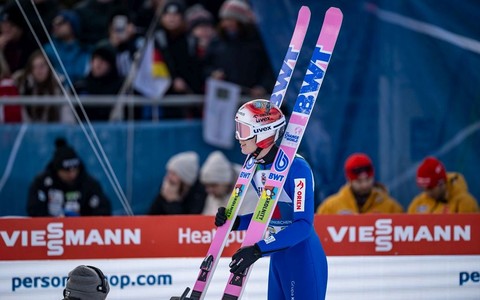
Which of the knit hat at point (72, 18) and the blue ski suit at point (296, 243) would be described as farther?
the knit hat at point (72, 18)

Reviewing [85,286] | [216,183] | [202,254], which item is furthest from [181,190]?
[85,286]

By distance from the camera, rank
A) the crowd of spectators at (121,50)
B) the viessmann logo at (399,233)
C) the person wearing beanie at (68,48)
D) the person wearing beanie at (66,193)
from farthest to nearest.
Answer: the person wearing beanie at (68,48) → the crowd of spectators at (121,50) → the person wearing beanie at (66,193) → the viessmann logo at (399,233)

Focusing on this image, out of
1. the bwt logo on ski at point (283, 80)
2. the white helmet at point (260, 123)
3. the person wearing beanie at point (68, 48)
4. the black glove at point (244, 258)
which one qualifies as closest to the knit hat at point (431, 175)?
the bwt logo on ski at point (283, 80)

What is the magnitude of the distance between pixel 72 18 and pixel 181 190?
2365 millimetres

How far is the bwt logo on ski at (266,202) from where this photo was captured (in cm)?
682

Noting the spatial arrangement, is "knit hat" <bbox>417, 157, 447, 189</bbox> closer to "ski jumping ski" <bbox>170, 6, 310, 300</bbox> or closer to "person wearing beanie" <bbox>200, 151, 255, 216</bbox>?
"person wearing beanie" <bbox>200, 151, 255, 216</bbox>

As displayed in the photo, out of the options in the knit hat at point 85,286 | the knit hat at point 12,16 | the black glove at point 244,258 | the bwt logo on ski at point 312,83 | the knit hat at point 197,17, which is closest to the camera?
the knit hat at point 85,286

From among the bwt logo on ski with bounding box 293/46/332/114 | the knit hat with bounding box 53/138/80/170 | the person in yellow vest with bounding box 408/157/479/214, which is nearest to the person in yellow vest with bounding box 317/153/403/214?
the person in yellow vest with bounding box 408/157/479/214

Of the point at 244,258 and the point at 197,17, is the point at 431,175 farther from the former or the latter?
the point at 197,17

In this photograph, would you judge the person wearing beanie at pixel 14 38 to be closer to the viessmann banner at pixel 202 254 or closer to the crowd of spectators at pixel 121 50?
the crowd of spectators at pixel 121 50

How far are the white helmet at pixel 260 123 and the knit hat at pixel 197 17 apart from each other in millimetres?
4992

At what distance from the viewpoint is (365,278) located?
8352 mm

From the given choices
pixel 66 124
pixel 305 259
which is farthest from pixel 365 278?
pixel 66 124

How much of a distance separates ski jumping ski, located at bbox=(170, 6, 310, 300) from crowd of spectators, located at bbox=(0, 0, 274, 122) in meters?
3.37
